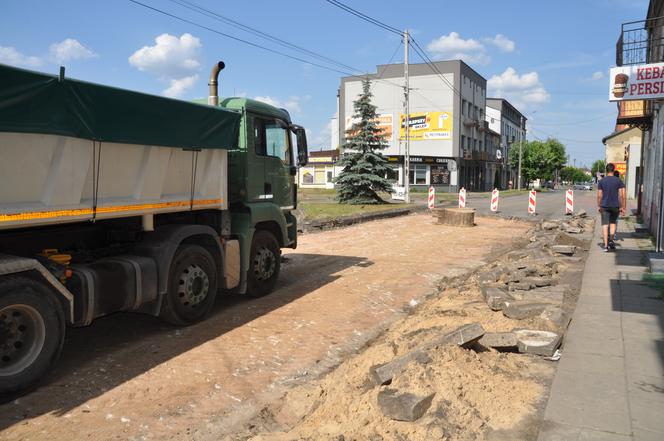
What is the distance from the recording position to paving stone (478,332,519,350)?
16.7 ft

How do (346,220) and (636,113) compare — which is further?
(346,220)

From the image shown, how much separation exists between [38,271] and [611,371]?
515 cm

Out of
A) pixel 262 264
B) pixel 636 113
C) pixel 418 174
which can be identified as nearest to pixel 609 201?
pixel 262 264

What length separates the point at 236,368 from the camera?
5215mm

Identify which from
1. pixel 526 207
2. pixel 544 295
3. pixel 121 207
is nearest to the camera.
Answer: pixel 121 207

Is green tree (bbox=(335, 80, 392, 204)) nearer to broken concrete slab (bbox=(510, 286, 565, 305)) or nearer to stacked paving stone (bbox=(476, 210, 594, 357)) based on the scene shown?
stacked paving stone (bbox=(476, 210, 594, 357))

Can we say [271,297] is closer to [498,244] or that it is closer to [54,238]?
[54,238]

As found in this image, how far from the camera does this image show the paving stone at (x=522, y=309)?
621cm

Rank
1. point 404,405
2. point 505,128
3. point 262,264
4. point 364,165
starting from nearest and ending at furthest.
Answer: point 404,405 < point 262,264 < point 364,165 < point 505,128

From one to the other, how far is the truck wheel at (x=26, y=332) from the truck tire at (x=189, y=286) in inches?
65.3

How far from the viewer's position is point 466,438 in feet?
11.4

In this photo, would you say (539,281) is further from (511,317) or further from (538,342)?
(538,342)

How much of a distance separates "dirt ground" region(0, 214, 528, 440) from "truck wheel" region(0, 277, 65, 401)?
217 millimetres

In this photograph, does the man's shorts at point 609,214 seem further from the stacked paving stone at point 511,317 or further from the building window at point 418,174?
the building window at point 418,174
